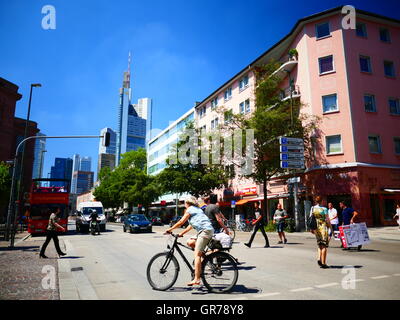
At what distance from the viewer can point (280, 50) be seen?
31984 millimetres

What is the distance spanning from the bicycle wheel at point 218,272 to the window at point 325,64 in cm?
2548

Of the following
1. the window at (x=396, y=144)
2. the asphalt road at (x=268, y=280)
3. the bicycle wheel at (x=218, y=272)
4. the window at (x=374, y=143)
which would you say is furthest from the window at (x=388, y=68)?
the bicycle wheel at (x=218, y=272)

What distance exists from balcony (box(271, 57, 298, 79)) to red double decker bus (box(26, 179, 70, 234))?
Answer: 2154cm

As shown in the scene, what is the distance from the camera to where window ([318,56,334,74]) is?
26.2m

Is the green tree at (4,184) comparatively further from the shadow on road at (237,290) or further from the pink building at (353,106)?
the pink building at (353,106)

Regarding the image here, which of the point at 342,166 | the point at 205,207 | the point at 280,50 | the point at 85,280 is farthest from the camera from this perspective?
the point at 280,50

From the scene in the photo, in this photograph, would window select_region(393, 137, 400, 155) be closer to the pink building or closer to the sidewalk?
the pink building

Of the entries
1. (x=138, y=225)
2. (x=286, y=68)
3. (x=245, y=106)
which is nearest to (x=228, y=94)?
(x=245, y=106)

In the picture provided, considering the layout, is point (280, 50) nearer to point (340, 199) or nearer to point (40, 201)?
point (340, 199)

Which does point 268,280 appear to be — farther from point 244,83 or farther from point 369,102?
point 244,83

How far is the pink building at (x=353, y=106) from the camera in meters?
23.5
